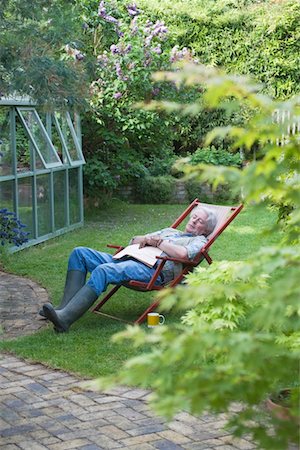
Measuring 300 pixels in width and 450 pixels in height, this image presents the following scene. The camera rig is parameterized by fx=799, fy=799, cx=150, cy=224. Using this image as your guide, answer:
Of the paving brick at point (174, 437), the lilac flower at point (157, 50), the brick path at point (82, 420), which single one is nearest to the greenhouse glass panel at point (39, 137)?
the lilac flower at point (157, 50)

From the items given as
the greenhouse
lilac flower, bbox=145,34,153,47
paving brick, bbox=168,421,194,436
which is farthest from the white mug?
lilac flower, bbox=145,34,153,47

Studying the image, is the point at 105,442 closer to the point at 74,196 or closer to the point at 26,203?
the point at 26,203

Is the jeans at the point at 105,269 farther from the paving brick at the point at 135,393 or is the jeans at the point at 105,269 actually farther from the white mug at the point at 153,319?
the paving brick at the point at 135,393

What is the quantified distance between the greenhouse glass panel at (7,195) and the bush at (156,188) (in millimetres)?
5132

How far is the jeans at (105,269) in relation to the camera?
5.81 m

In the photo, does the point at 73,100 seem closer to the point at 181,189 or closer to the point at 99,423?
the point at 99,423

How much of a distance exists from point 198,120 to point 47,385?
12.2 m

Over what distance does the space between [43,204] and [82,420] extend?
6878 millimetres

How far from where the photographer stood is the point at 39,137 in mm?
10562

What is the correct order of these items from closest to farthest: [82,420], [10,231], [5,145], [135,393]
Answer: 1. [82,420]
2. [135,393]
3. [10,231]
4. [5,145]

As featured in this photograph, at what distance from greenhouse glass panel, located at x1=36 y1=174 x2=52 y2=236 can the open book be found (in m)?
4.38

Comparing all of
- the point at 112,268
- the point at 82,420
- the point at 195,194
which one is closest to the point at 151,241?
the point at 112,268

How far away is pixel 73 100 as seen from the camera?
7.61 metres

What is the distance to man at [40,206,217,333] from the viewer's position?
5773 mm
